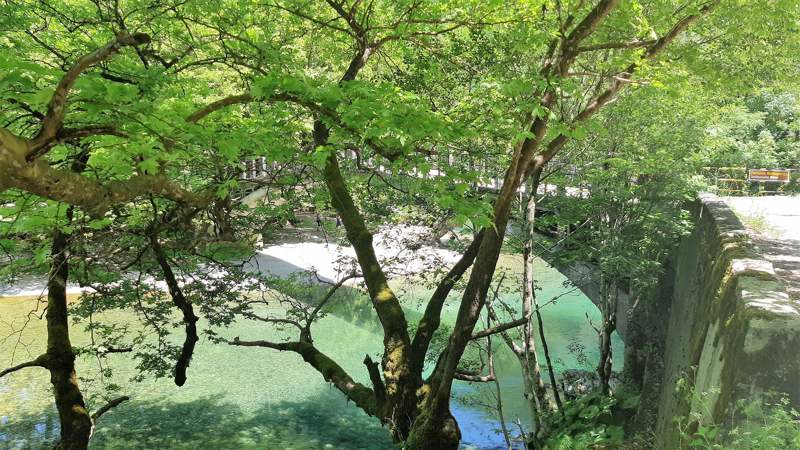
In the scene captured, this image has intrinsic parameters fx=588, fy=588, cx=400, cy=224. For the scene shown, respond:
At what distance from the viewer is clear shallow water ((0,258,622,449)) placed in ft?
29.5

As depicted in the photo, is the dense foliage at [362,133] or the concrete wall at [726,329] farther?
the dense foliage at [362,133]

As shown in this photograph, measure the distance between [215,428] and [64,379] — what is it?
12.5 ft

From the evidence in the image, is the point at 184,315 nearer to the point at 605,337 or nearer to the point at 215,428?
the point at 215,428

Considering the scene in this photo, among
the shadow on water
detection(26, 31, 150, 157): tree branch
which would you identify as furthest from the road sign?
detection(26, 31, 150, 157): tree branch

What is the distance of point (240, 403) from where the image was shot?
1038 centimetres

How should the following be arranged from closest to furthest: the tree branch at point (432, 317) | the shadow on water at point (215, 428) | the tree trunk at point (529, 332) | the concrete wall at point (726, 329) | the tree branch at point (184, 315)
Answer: the concrete wall at point (726, 329) < the tree branch at point (184, 315) < the tree branch at point (432, 317) < the tree trunk at point (529, 332) < the shadow on water at point (215, 428)

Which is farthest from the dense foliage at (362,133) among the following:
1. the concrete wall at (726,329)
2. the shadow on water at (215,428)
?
the shadow on water at (215,428)

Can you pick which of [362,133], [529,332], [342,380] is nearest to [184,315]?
[342,380]

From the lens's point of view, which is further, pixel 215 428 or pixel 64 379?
pixel 215 428

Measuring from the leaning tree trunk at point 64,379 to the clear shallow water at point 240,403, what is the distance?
138 cm

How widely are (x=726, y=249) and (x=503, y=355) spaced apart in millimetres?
7646

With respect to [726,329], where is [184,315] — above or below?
below

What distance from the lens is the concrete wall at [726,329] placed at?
10.8ft

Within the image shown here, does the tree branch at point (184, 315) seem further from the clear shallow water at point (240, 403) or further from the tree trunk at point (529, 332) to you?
the tree trunk at point (529, 332)
